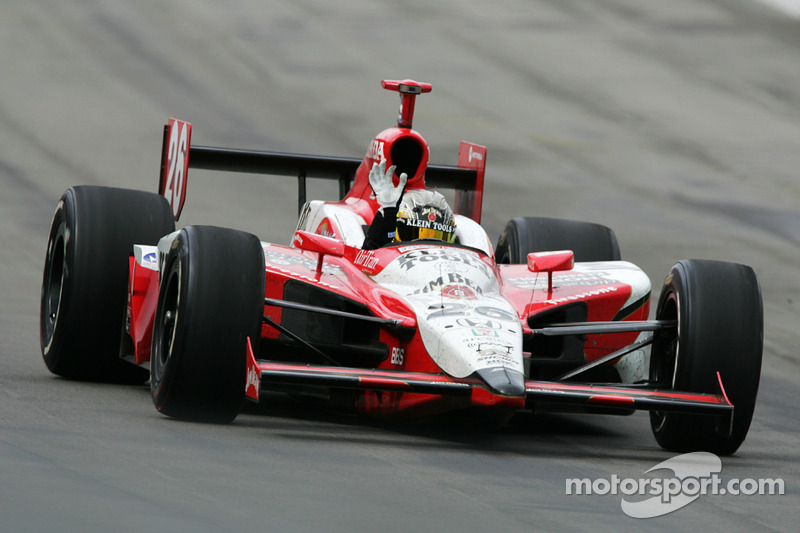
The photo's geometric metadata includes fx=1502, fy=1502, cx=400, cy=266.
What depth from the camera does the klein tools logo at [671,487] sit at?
6680 mm

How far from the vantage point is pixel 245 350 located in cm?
780

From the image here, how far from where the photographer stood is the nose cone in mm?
7430

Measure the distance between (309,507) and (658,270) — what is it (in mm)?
11051

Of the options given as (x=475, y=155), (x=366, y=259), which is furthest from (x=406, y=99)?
(x=366, y=259)

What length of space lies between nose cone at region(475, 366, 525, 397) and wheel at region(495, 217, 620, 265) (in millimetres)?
3552

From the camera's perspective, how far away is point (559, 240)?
11.2 metres

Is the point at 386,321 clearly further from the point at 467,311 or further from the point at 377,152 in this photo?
the point at 377,152

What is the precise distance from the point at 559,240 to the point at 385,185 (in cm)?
175

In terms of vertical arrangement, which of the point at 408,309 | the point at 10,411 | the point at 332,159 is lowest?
the point at 10,411

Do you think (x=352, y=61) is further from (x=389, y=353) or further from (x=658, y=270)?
(x=389, y=353)

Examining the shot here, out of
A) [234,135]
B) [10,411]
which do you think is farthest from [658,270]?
[10,411]

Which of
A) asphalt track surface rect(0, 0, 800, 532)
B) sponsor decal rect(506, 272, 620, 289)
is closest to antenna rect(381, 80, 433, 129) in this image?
sponsor decal rect(506, 272, 620, 289)

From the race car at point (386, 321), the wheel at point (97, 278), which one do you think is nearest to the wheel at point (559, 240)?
the race car at point (386, 321)

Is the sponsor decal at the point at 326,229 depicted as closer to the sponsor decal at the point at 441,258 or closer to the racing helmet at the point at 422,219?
the racing helmet at the point at 422,219
